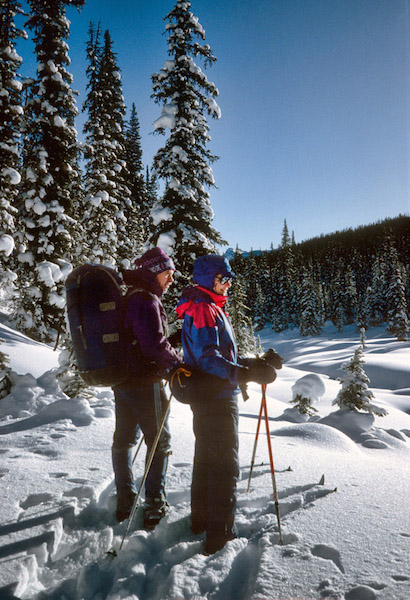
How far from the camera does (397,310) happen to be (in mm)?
48781

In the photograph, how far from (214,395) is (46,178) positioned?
50.4 feet

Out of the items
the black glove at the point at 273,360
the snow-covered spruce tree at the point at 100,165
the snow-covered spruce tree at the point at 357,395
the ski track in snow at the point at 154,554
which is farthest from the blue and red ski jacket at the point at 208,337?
the snow-covered spruce tree at the point at 100,165

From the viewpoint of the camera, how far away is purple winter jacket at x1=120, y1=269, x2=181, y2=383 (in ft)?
9.06

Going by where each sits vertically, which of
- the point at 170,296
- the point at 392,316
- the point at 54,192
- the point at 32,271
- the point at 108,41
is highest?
the point at 108,41

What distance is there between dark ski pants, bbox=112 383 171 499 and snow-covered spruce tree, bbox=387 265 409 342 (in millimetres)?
52077

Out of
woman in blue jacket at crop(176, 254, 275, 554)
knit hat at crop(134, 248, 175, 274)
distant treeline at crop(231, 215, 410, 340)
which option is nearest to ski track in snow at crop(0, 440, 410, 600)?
woman in blue jacket at crop(176, 254, 275, 554)

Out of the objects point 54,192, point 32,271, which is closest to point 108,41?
point 54,192

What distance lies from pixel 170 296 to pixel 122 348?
30.2 ft

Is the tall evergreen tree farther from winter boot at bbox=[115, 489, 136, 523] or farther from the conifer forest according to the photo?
winter boot at bbox=[115, 489, 136, 523]

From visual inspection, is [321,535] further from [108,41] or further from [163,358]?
[108,41]

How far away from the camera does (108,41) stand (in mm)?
23875

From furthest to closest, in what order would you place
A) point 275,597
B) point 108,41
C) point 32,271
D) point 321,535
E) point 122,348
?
point 108,41
point 32,271
point 122,348
point 321,535
point 275,597

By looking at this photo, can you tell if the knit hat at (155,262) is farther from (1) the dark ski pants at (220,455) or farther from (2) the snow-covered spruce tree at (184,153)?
(2) the snow-covered spruce tree at (184,153)

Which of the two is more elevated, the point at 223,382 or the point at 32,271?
the point at 32,271
